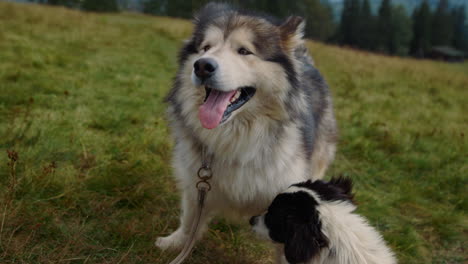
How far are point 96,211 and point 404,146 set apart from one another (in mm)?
3997

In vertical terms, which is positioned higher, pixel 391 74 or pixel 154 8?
pixel 391 74

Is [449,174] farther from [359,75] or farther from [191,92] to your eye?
[359,75]

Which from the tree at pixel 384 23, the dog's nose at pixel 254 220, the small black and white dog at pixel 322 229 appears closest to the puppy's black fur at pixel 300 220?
the small black and white dog at pixel 322 229

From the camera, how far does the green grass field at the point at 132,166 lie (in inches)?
99.8

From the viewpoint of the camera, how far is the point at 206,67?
2.06 metres

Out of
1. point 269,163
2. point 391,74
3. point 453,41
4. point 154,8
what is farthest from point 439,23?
point 269,163

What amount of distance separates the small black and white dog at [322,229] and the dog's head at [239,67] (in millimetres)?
542

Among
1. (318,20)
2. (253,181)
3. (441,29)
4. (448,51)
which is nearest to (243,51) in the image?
(253,181)

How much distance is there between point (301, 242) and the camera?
2043 mm

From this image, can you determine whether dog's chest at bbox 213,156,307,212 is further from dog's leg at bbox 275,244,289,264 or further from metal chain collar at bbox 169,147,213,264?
dog's leg at bbox 275,244,289,264

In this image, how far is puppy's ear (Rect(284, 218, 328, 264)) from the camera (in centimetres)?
202

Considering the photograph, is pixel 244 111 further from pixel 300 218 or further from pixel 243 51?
pixel 300 218

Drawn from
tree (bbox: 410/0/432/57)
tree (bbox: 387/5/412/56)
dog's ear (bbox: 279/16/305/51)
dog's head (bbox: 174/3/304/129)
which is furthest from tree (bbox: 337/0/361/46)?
dog's head (bbox: 174/3/304/129)

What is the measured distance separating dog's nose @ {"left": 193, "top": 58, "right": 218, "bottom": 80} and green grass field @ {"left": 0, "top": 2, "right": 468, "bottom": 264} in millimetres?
1222
